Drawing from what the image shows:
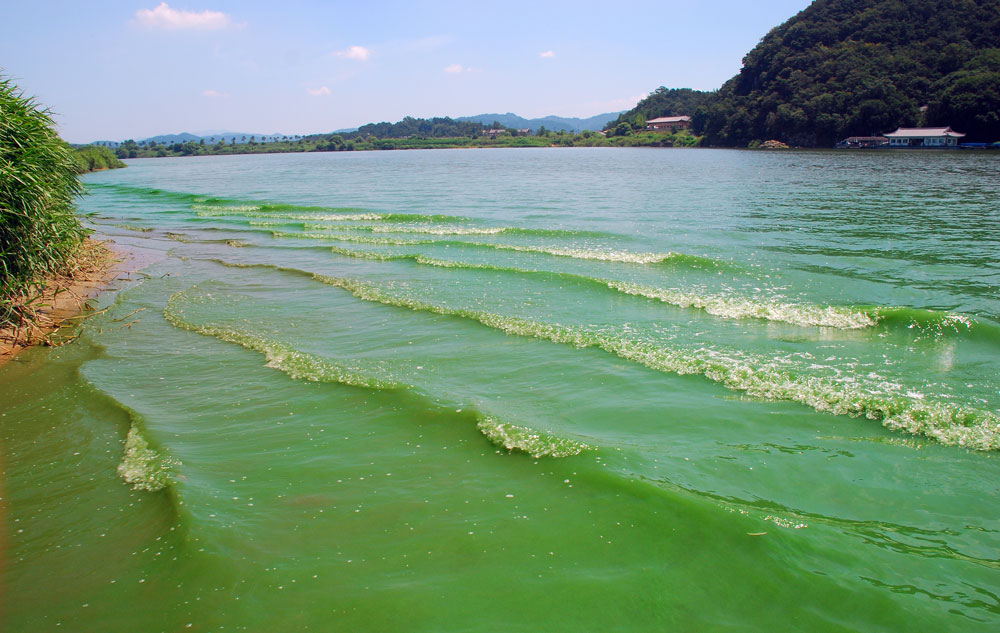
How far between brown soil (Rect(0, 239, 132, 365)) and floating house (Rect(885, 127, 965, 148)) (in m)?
114

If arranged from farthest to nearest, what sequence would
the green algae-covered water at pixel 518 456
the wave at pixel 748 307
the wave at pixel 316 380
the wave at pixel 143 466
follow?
the wave at pixel 748 307, the wave at pixel 316 380, the wave at pixel 143 466, the green algae-covered water at pixel 518 456

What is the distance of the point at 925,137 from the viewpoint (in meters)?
92.4

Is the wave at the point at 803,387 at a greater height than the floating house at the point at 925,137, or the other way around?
the floating house at the point at 925,137

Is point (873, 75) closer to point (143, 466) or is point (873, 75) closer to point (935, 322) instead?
point (935, 322)

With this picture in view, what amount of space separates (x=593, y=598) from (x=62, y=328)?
1229 centimetres

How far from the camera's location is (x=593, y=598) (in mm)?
4301

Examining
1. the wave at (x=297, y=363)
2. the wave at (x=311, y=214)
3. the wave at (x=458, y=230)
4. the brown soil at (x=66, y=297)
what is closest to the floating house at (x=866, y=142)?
the wave at (x=311, y=214)

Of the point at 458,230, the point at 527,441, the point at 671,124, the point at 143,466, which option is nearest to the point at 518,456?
the point at 527,441

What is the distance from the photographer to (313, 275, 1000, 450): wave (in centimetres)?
678

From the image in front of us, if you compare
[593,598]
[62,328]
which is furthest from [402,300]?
[593,598]

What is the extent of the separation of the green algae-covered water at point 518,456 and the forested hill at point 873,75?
107007 mm

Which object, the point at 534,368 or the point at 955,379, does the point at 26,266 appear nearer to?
the point at 534,368

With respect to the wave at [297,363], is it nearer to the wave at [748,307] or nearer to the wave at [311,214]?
the wave at [748,307]

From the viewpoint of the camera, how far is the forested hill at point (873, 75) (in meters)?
93.1
